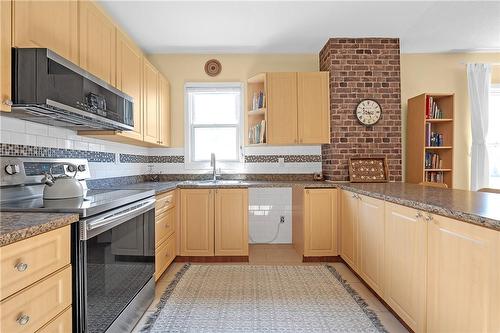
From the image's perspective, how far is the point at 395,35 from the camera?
344 cm

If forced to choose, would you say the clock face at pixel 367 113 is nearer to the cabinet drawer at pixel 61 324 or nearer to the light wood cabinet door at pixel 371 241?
the light wood cabinet door at pixel 371 241

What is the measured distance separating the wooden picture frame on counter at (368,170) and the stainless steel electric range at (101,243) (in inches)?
94.4

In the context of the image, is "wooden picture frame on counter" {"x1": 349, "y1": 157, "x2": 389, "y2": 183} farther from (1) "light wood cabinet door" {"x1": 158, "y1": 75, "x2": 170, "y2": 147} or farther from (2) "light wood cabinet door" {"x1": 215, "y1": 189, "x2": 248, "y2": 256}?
(1) "light wood cabinet door" {"x1": 158, "y1": 75, "x2": 170, "y2": 147}

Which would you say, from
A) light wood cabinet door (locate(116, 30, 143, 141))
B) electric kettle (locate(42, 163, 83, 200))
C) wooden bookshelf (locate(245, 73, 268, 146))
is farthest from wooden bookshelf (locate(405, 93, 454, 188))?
electric kettle (locate(42, 163, 83, 200))

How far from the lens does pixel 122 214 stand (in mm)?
1693

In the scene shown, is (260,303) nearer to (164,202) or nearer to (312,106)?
(164,202)

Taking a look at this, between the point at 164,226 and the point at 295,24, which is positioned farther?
the point at 295,24

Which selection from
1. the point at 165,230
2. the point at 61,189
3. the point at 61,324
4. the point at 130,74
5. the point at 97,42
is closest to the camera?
the point at 61,324

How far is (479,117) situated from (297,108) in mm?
2659

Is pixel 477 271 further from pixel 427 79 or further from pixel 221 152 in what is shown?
pixel 427 79

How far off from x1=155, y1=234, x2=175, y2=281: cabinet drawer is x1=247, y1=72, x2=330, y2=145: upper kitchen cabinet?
1.66 m

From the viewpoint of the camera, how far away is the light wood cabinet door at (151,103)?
299 centimetres

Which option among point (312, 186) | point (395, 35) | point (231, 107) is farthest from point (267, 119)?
point (395, 35)

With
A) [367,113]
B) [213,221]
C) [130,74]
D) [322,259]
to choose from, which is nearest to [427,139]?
[367,113]
